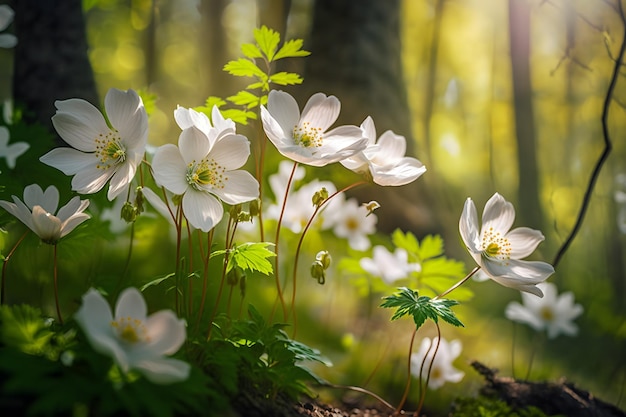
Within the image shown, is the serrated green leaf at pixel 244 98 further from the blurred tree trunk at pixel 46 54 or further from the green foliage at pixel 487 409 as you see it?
the blurred tree trunk at pixel 46 54

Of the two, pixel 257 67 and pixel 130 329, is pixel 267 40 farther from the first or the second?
pixel 130 329

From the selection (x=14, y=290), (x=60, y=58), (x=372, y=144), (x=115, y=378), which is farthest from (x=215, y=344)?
(x=60, y=58)

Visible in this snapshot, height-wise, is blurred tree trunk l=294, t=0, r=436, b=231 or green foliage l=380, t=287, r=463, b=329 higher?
blurred tree trunk l=294, t=0, r=436, b=231

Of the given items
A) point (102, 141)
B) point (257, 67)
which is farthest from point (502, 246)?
point (102, 141)

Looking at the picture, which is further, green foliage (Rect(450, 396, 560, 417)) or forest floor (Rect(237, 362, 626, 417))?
forest floor (Rect(237, 362, 626, 417))

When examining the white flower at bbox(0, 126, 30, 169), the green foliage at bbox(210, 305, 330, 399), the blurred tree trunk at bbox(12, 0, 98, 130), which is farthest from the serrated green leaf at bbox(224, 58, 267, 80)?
the blurred tree trunk at bbox(12, 0, 98, 130)

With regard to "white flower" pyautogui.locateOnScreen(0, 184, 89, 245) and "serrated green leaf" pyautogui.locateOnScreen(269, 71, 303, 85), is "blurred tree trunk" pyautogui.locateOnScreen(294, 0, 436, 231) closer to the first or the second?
"serrated green leaf" pyautogui.locateOnScreen(269, 71, 303, 85)
